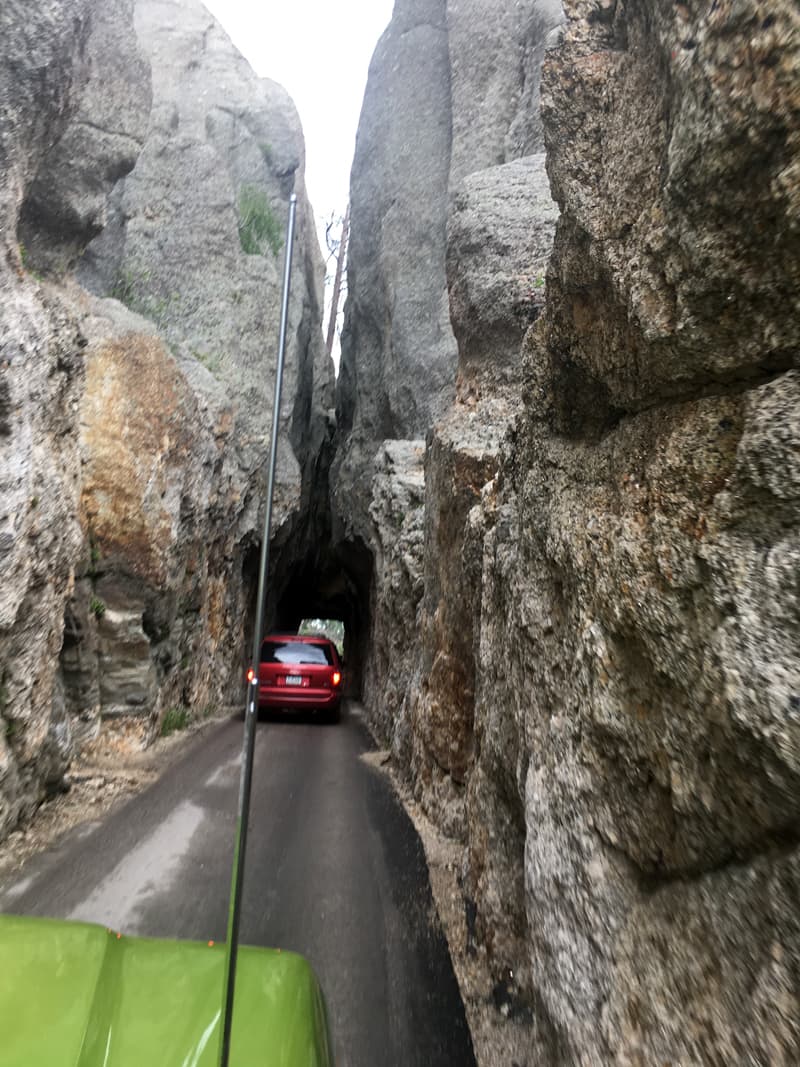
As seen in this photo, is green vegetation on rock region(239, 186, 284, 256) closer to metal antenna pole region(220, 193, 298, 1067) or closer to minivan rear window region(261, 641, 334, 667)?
minivan rear window region(261, 641, 334, 667)

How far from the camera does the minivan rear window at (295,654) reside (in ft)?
47.0

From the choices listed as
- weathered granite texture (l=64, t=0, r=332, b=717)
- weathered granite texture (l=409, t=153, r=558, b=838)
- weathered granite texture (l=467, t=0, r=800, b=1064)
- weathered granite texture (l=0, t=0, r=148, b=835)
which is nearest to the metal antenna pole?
weathered granite texture (l=467, t=0, r=800, b=1064)

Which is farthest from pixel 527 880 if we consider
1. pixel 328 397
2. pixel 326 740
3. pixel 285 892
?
pixel 328 397

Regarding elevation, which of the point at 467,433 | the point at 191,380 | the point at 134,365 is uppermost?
the point at 191,380

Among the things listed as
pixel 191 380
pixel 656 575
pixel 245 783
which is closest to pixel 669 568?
pixel 656 575

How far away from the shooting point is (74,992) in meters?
2.25

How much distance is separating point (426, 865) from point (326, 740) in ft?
22.4

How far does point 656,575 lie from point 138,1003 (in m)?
2.27

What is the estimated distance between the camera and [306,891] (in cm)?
522

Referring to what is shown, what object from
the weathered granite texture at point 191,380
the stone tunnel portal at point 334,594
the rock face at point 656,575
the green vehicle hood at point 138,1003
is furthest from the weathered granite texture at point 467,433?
the stone tunnel portal at point 334,594

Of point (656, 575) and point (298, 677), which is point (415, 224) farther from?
point (656, 575)

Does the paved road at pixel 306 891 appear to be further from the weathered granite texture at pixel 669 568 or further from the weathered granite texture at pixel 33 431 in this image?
the weathered granite texture at pixel 33 431

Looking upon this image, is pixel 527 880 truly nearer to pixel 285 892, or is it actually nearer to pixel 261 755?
pixel 285 892

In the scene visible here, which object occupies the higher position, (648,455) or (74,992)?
(648,455)
